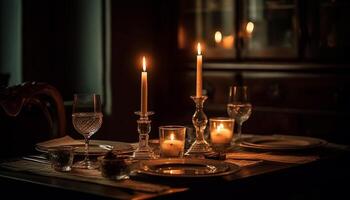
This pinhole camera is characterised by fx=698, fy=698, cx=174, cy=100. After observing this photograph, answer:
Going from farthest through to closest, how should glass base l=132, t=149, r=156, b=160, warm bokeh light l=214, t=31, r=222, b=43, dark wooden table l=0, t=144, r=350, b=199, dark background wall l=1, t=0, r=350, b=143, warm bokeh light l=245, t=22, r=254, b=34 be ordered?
1. warm bokeh light l=214, t=31, r=222, b=43
2. warm bokeh light l=245, t=22, r=254, b=34
3. dark background wall l=1, t=0, r=350, b=143
4. glass base l=132, t=149, r=156, b=160
5. dark wooden table l=0, t=144, r=350, b=199

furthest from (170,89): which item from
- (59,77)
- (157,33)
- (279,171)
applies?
(279,171)

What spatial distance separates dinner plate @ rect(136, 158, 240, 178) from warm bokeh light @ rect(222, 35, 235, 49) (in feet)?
7.63

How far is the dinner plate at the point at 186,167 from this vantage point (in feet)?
5.14

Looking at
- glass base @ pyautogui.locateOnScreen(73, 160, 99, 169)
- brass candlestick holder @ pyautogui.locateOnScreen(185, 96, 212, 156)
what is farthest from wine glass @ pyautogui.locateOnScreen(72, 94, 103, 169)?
brass candlestick holder @ pyautogui.locateOnScreen(185, 96, 212, 156)

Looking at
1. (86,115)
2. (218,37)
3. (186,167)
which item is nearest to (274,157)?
(186,167)

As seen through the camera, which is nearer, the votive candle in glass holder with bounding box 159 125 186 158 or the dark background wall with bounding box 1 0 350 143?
the votive candle in glass holder with bounding box 159 125 186 158

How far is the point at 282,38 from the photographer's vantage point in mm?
3842

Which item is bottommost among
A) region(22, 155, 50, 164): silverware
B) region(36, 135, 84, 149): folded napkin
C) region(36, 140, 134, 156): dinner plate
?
region(22, 155, 50, 164): silverware

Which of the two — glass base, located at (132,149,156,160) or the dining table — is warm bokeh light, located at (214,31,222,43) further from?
glass base, located at (132,149,156,160)

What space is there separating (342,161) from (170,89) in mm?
2328

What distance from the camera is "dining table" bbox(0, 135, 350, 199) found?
1422 millimetres

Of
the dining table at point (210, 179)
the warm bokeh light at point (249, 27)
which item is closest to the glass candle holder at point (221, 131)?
the dining table at point (210, 179)

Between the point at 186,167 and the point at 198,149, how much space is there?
0.83ft

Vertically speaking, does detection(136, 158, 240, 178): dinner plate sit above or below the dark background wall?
below
